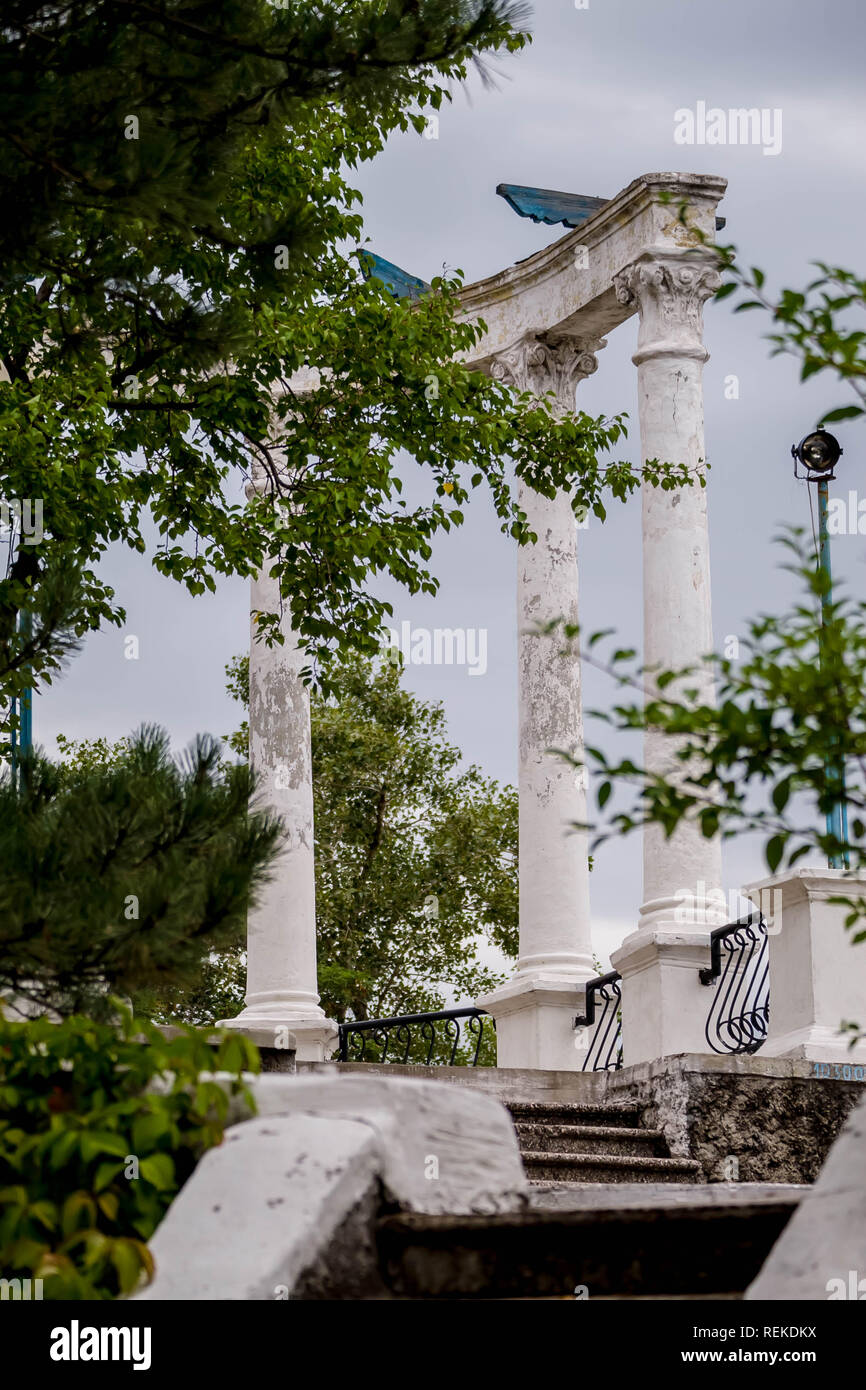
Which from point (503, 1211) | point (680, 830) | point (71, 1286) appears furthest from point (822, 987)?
point (71, 1286)

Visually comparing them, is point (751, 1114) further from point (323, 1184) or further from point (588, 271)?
point (588, 271)

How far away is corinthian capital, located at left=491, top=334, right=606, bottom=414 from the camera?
35406 millimetres

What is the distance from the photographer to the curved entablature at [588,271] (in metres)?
30.8

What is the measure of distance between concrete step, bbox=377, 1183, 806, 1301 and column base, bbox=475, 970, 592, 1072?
76.8 ft

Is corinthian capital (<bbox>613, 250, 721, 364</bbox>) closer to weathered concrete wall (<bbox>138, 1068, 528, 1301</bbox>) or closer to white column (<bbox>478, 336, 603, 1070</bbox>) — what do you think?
white column (<bbox>478, 336, 603, 1070</bbox>)

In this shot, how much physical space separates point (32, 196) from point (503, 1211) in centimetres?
893

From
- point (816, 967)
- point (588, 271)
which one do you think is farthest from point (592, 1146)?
point (588, 271)

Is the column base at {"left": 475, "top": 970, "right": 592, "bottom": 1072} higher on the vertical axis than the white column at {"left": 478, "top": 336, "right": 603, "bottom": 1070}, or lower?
lower

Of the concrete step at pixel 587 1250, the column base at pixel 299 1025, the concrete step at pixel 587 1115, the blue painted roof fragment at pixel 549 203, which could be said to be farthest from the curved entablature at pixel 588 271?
the concrete step at pixel 587 1250

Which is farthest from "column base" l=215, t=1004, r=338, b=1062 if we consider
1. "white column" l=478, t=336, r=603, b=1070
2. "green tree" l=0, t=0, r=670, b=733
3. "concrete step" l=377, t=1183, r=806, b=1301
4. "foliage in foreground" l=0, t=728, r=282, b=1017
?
"concrete step" l=377, t=1183, r=806, b=1301

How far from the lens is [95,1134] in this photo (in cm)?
808

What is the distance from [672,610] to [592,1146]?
12.4m

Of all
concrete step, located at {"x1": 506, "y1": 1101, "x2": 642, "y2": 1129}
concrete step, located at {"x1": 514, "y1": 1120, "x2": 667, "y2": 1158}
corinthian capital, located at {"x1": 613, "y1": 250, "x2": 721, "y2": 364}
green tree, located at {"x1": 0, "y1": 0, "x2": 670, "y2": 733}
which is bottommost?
concrete step, located at {"x1": 514, "y1": 1120, "x2": 667, "y2": 1158}

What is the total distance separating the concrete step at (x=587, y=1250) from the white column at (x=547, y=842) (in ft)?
77.0
